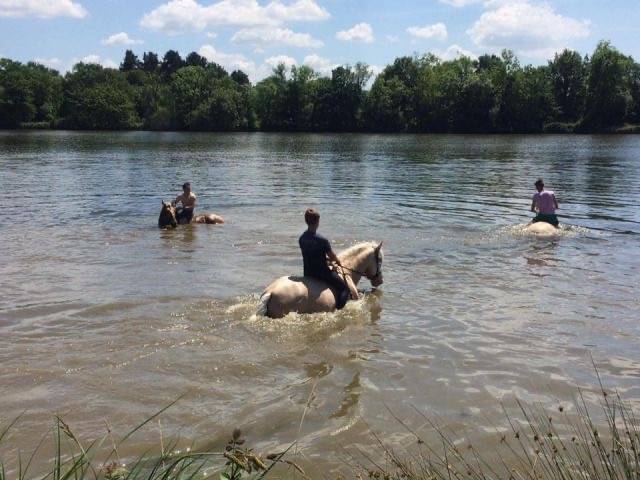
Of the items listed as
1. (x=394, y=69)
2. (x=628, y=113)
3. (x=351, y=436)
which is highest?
(x=394, y=69)

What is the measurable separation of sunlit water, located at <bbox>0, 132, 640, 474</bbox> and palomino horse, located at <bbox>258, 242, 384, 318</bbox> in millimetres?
251

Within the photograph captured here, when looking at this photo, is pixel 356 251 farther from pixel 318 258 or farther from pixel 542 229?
pixel 542 229

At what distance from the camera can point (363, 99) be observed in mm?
122938

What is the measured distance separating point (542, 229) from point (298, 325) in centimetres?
1122

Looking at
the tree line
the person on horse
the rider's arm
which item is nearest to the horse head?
the person on horse

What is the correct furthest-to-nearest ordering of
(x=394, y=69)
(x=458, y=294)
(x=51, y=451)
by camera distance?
(x=394, y=69) → (x=458, y=294) → (x=51, y=451)

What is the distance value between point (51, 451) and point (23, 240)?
12755mm

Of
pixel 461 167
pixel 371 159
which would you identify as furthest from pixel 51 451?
pixel 371 159

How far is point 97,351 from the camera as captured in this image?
29.4 feet

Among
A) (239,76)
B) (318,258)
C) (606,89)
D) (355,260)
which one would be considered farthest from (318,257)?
(239,76)

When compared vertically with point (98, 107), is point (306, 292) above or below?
below

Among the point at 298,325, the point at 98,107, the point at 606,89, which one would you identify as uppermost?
the point at 606,89

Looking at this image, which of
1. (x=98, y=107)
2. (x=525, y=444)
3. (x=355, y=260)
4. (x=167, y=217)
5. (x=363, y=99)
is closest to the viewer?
(x=525, y=444)

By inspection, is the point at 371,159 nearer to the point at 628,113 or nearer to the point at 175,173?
the point at 175,173
